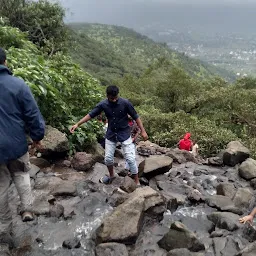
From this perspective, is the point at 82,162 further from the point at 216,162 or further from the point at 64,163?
the point at 216,162

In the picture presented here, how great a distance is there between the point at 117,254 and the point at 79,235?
113 centimetres

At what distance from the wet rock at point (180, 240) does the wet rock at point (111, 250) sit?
801mm

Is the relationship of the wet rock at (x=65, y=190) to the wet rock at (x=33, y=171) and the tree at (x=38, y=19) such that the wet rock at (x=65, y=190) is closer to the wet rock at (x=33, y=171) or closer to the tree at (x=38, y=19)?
the wet rock at (x=33, y=171)

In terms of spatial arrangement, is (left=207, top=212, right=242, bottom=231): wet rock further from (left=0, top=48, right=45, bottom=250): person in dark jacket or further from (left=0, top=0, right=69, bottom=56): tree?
(left=0, top=0, right=69, bottom=56): tree

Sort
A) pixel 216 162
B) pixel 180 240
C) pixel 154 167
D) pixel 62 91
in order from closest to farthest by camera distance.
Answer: pixel 180 240 < pixel 154 167 < pixel 62 91 < pixel 216 162

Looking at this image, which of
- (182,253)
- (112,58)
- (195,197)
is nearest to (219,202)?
(195,197)

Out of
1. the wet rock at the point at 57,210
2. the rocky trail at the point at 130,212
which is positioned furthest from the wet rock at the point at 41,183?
the wet rock at the point at 57,210

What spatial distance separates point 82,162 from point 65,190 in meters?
1.83

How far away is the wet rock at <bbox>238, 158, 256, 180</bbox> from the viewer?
10.4 meters

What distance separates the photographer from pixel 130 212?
6.49 m

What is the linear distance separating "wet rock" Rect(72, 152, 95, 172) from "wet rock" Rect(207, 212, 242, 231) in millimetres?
3811

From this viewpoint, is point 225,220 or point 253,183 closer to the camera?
point 225,220

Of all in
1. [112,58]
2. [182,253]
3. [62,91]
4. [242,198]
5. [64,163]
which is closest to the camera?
[182,253]

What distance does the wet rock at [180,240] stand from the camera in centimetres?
596
